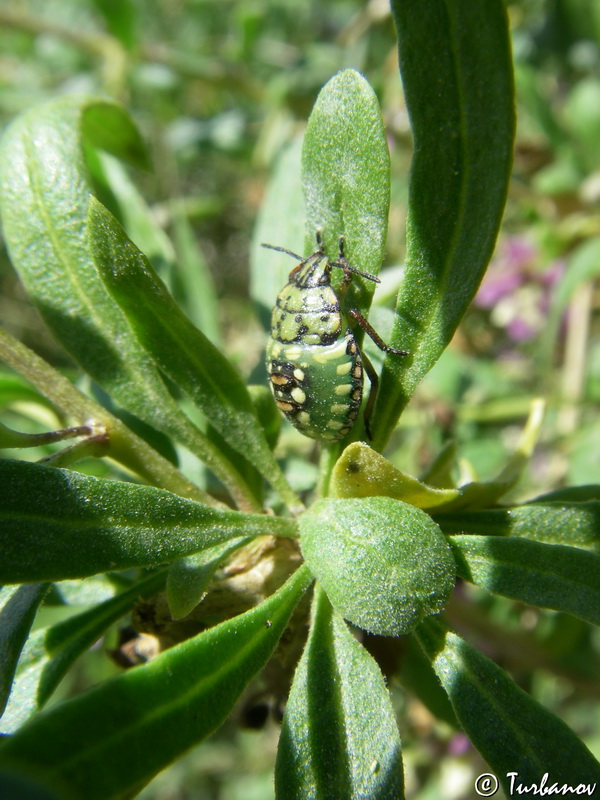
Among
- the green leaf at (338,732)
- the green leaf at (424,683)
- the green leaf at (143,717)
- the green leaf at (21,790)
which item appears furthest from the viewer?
the green leaf at (424,683)

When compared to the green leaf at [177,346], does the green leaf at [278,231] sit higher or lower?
higher

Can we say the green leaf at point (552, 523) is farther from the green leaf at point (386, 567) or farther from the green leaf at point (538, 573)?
the green leaf at point (386, 567)

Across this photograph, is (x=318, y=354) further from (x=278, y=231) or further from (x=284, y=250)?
(x=278, y=231)

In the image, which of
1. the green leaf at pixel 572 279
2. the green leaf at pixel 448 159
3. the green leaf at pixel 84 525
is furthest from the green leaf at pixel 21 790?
the green leaf at pixel 572 279

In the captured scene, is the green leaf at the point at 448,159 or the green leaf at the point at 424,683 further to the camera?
the green leaf at the point at 424,683

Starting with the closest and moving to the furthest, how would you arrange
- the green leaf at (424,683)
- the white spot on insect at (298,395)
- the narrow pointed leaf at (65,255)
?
the narrow pointed leaf at (65,255) < the white spot on insect at (298,395) < the green leaf at (424,683)

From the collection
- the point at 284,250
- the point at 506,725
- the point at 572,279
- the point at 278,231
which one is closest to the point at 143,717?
the point at 506,725

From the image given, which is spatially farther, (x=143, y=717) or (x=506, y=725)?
(x=506, y=725)
